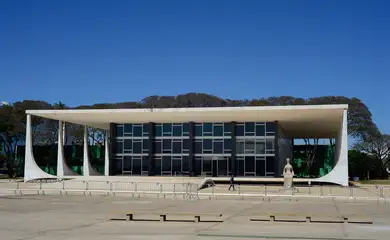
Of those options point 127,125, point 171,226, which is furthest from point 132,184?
point 171,226

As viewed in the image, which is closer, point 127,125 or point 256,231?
point 256,231

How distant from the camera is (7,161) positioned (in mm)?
74125

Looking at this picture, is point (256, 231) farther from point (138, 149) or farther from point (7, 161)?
point (7, 161)

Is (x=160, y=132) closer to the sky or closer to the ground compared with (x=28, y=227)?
closer to the sky

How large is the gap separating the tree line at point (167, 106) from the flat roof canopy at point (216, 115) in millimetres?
18149

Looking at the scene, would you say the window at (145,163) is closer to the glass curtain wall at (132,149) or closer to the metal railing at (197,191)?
the glass curtain wall at (132,149)

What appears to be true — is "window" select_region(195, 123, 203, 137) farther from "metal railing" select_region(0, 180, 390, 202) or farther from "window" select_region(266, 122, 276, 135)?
"metal railing" select_region(0, 180, 390, 202)

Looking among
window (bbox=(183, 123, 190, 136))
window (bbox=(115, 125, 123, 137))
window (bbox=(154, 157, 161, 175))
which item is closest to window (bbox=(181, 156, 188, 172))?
window (bbox=(183, 123, 190, 136))

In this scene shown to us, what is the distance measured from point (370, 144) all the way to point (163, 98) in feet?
117

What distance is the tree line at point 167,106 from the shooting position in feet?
243

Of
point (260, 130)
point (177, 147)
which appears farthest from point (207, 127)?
point (260, 130)

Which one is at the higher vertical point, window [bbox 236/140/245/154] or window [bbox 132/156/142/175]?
window [bbox 236/140/245/154]

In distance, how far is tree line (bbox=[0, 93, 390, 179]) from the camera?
243ft

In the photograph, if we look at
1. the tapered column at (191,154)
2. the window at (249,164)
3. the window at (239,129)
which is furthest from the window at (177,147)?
the window at (249,164)
